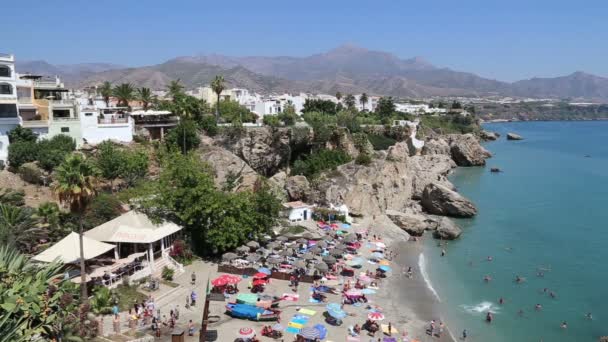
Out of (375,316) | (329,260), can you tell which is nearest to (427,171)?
(329,260)

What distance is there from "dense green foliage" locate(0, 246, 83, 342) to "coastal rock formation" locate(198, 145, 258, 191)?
32.3 m

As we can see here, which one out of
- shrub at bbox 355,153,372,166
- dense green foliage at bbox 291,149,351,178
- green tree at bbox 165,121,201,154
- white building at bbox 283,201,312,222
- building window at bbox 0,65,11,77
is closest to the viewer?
building window at bbox 0,65,11,77

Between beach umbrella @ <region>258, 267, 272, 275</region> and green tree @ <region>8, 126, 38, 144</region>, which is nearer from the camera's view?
beach umbrella @ <region>258, 267, 272, 275</region>

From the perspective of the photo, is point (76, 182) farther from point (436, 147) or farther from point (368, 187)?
point (436, 147)

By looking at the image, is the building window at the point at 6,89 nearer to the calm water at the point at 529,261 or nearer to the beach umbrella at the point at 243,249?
the beach umbrella at the point at 243,249

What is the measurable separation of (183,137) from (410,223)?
2359cm

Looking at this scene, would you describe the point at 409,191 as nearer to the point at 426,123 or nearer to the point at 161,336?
the point at 161,336

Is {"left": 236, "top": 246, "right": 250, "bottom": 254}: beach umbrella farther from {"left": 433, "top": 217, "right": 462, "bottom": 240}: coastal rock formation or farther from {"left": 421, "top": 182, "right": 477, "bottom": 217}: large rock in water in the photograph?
{"left": 421, "top": 182, "right": 477, "bottom": 217}: large rock in water

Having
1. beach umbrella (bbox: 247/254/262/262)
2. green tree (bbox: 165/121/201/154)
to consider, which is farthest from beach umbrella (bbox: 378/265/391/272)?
green tree (bbox: 165/121/201/154)

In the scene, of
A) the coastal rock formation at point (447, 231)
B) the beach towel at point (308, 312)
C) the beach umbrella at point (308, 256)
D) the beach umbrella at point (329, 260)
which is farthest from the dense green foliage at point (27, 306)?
the coastal rock formation at point (447, 231)

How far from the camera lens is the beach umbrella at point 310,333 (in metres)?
22.4

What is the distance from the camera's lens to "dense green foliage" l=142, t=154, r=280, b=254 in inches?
1252

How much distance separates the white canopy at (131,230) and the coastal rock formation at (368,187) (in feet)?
67.6

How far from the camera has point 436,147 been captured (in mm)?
95250
